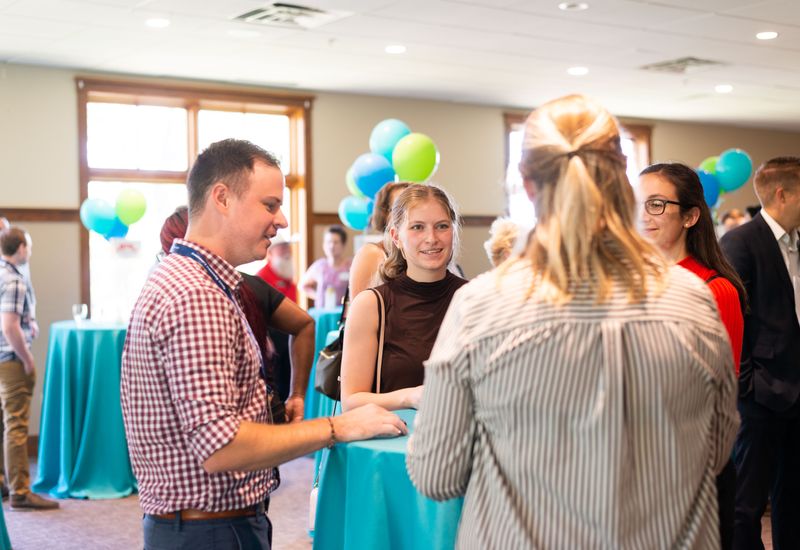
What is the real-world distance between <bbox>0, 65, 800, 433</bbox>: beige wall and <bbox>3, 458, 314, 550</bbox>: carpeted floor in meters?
2.29

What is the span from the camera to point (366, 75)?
7883 millimetres

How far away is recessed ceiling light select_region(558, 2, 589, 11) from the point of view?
5.58 m

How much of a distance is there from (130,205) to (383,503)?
5050 millimetres

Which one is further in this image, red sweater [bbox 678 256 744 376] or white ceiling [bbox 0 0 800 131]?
white ceiling [bbox 0 0 800 131]

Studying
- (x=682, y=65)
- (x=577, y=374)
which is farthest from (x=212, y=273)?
(x=682, y=65)

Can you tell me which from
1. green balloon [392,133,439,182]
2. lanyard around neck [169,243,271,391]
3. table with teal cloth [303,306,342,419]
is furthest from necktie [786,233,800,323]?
table with teal cloth [303,306,342,419]

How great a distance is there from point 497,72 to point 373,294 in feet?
18.4

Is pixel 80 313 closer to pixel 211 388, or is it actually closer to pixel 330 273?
pixel 330 273

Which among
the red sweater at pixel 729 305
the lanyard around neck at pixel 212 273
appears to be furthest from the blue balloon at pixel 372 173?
the lanyard around neck at pixel 212 273

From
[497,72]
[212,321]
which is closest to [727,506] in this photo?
[212,321]

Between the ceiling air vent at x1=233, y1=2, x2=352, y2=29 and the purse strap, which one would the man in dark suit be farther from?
the ceiling air vent at x1=233, y1=2, x2=352, y2=29

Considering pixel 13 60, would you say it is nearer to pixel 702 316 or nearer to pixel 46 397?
pixel 46 397

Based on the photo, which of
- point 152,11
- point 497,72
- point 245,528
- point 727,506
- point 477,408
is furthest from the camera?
point 497,72

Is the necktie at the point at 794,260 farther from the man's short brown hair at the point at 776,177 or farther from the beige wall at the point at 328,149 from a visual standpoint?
the beige wall at the point at 328,149
